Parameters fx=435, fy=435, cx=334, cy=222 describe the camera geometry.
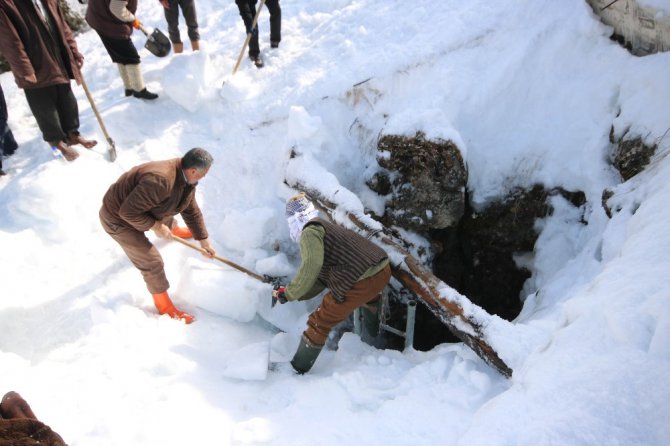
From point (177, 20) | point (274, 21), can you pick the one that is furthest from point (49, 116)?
point (274, 21)

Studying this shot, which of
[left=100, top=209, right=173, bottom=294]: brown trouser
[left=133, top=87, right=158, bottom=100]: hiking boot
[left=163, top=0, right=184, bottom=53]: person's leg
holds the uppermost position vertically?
[left=163, top=0, right=184, bottom=53]: person's leg

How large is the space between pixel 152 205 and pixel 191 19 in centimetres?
360

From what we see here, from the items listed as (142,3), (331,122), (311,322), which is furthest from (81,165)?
(142,3)

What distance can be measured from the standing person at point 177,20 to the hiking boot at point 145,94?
88cm

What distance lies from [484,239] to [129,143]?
14.8 feet

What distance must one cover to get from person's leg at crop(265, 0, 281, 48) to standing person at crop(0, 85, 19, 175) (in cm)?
331

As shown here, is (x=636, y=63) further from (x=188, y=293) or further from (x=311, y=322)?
(x=188, y=293)

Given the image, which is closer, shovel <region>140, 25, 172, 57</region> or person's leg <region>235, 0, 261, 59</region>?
person's leg <region>235, 0, 261, 59</region>

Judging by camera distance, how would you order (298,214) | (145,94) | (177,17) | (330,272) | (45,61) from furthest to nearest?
1. (177,17)
2. (145,94)
3. (45,61)
4. (298,214)
5. (330,272)

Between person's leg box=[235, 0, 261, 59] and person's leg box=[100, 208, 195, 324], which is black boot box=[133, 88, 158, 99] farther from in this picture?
person's leg box=[100, 208, 195, 324]

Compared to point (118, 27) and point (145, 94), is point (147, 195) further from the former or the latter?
point (145, 94)

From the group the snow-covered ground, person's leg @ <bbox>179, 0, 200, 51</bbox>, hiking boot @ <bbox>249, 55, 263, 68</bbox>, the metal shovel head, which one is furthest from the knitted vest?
the metal shovel head

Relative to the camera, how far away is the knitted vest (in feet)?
11.2

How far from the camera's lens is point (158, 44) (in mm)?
6035
